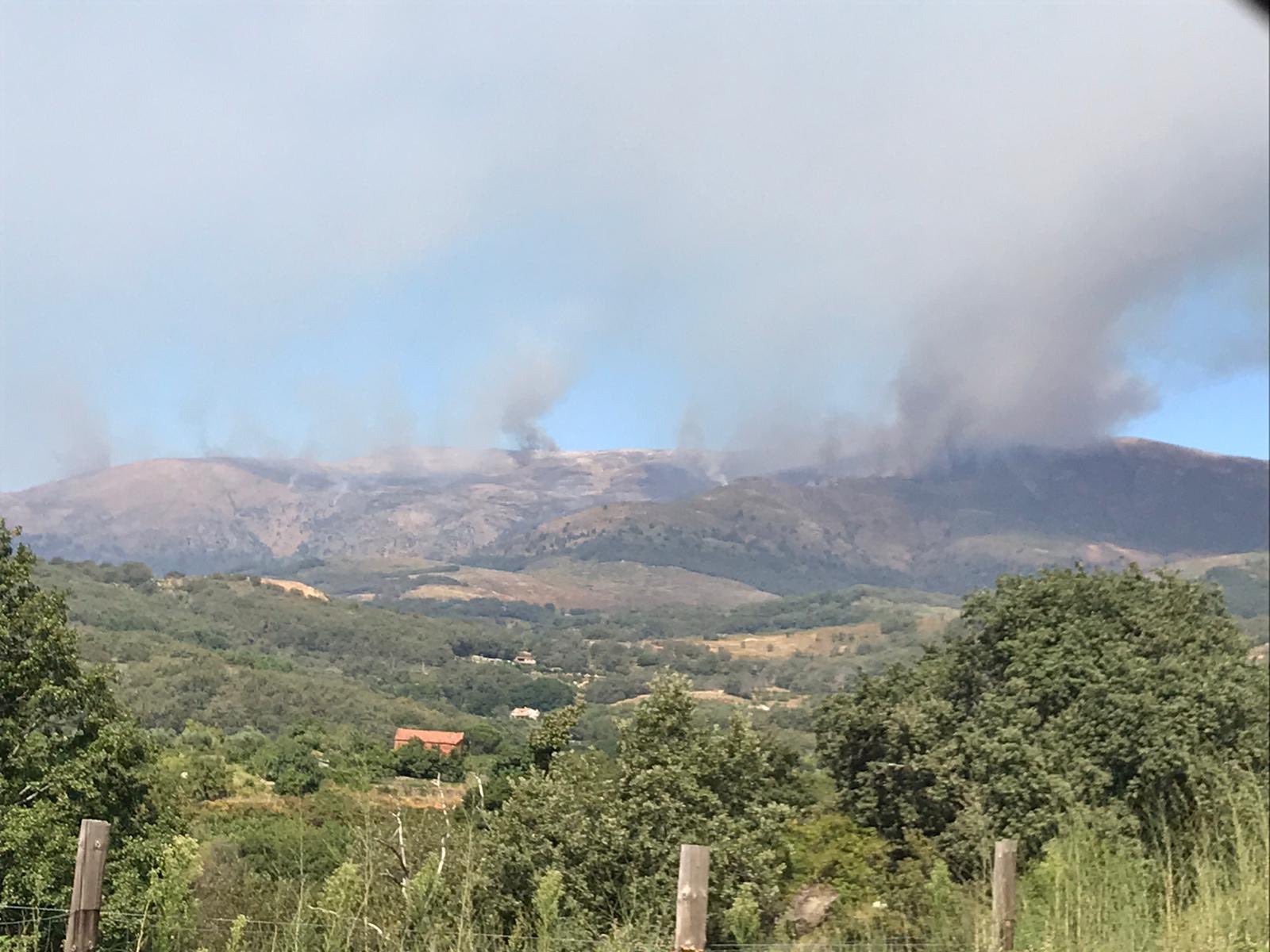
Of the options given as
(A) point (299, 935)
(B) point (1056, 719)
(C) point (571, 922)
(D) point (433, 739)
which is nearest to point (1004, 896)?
(C) point (571, 922)

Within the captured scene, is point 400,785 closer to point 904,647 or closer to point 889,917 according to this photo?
point 889,917

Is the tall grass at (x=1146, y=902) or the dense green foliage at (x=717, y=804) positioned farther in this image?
the dense green foliage at (x=717, y=804)

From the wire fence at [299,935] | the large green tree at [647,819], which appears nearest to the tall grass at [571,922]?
the wire fence at [299,935]

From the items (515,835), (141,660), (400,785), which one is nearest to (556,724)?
(515,835)

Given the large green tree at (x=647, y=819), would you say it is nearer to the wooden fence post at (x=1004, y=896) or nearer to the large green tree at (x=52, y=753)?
the large green tree at (x=52, y=753)

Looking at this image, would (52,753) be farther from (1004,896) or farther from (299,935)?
(1004,896)

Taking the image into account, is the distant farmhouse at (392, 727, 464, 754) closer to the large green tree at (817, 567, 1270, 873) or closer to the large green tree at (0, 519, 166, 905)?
the large green tree at (817, 567, 1270, 873)

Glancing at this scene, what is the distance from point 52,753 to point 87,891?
4.22m

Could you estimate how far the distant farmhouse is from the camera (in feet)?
79.5

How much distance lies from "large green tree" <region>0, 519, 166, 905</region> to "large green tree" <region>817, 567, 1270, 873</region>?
33.1 feet

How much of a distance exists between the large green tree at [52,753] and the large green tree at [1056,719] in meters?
10.1

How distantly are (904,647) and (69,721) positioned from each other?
14984cm

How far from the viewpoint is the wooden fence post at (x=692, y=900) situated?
5.04m

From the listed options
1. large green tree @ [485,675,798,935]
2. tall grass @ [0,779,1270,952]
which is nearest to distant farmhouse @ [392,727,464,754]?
large green tree @ [485,675,798,935]
